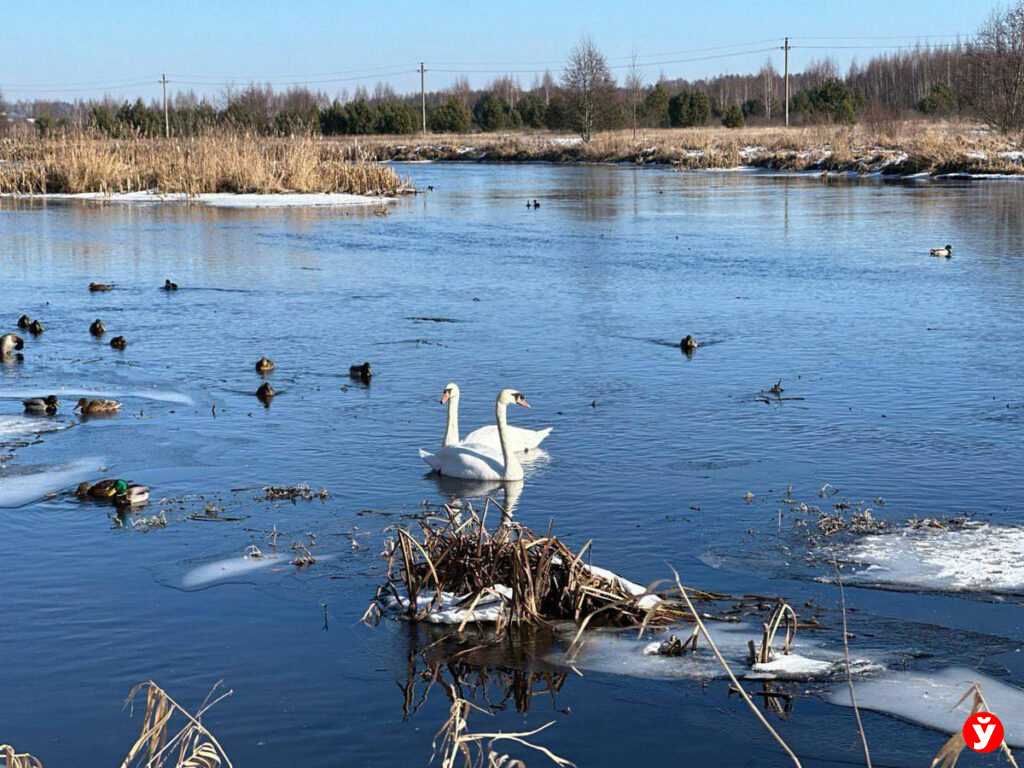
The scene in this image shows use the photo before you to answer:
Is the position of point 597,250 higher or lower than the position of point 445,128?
lower

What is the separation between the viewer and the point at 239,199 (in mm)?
35000

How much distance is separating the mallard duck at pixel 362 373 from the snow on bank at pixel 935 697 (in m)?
7.32

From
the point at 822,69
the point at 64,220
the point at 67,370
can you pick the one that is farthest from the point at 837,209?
the point at 822,69

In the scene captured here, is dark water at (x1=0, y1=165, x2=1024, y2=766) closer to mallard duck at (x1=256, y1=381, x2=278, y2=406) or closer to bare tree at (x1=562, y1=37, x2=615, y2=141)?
mallard duck at (x1=256, y1=381, x2=278, y2=406)

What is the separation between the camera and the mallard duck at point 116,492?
8195 millimetres

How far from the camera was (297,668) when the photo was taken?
19.0 ft

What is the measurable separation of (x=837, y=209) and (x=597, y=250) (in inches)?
396

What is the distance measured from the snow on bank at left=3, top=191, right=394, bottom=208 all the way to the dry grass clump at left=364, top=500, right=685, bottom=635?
28.9 meters

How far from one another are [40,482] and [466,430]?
130 inches

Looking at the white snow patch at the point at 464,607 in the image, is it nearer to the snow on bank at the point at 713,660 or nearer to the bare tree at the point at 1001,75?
the snow on bank at the point at 713,660

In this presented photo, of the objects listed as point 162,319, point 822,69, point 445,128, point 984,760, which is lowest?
point 984,760

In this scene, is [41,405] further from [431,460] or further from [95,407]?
[431,460]

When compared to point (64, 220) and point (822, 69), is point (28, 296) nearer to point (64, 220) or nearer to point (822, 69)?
point (64, 220)

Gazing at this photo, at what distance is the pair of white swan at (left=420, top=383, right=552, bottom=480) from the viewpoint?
8742 mm
